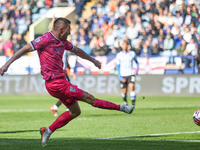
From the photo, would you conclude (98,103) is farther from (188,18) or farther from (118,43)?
(188,18)

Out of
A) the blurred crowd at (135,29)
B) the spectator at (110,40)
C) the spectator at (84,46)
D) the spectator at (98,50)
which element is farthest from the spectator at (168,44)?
the spectator at (84,46)

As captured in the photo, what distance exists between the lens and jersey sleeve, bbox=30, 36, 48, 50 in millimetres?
6242

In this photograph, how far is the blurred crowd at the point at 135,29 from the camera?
2206 centimetres

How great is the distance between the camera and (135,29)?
77.2ft

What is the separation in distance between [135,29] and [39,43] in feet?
57.9

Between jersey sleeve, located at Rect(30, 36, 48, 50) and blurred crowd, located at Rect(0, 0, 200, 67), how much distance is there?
15.0m

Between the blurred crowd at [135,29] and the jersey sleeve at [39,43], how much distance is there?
1504cm

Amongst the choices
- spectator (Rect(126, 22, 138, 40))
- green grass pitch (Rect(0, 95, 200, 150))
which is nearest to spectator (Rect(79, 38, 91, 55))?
spectator (Rect(126, 22, 138, 40))

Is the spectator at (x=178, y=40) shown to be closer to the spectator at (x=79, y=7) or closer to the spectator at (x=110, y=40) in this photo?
the spectator at (x=110, y=40)

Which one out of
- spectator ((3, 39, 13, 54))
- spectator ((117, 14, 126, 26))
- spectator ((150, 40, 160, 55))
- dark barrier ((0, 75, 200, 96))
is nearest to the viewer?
dark barrier ((0, 75, 200, 96))

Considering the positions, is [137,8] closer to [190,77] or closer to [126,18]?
[126,18]

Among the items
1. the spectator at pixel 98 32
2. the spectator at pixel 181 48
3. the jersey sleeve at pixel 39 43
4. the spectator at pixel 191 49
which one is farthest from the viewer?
the spectator at pixel 98 32

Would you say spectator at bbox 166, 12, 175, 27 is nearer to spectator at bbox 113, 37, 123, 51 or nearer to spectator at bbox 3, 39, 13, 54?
spectator at bbox 113, 37, 123, 51

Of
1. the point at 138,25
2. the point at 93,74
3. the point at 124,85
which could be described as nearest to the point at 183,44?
the point at 138,25
